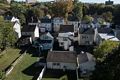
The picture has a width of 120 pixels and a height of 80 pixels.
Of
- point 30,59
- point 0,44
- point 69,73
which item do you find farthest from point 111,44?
point 0,44

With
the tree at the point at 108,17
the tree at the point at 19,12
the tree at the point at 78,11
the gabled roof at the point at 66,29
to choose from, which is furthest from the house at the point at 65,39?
the tree at the point at 108,17

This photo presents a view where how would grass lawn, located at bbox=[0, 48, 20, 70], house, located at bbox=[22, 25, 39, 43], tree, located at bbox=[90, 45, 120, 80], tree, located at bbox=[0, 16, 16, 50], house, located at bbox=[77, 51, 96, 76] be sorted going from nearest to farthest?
1. tree, located at bbox=[90, 45, 120, 80]
2. house, located at bbox=[77, 51, 96, 76]
3. grass lawn, located at bbox=[0, 48, 20, 70]
4. tree, located at bbox=[0, 16, 16, 50]
5. house, located at bbox=[22, 25, 39, 43]

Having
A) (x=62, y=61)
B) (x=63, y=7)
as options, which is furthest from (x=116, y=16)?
(x=62, y=61)

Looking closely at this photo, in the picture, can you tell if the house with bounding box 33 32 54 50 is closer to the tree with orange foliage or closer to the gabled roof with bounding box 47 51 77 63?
the gabled roof with bounding box 47 51 77 63

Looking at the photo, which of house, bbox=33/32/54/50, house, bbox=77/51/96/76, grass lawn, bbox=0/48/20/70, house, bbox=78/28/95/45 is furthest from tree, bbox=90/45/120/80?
house, bbox=78/28/95/45

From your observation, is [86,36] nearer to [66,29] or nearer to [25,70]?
[66,29]
